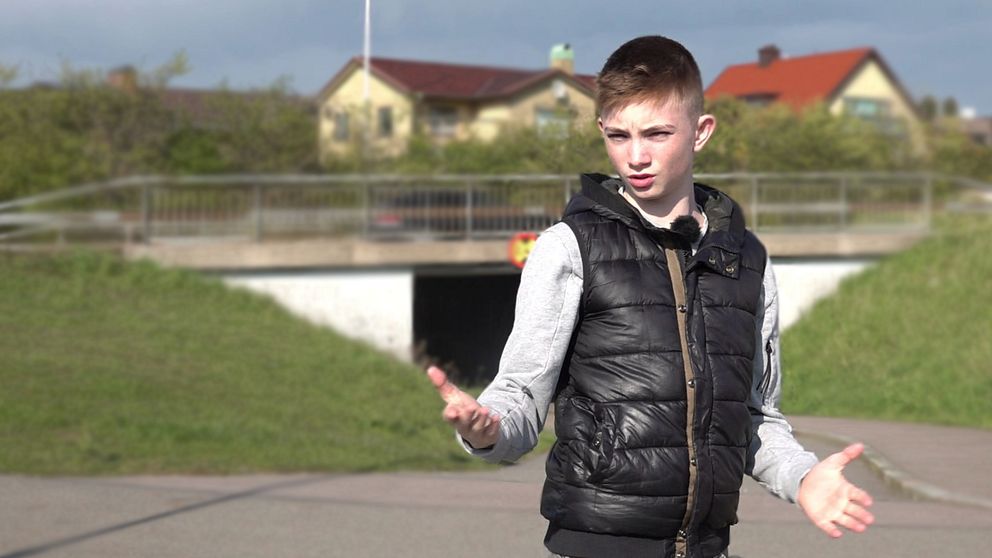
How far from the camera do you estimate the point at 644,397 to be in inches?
106

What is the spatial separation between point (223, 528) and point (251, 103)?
9.97 metres

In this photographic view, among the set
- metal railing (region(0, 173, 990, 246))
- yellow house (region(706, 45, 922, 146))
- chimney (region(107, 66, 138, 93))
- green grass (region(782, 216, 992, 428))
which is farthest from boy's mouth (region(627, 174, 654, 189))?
chimney (region(107, 66, 138, 93))

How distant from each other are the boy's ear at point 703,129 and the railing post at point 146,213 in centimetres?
1329

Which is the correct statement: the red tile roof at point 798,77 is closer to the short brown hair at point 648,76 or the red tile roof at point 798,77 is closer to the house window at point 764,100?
the house window at point 764,100

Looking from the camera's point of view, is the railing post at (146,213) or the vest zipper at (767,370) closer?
the vest zipper at (767,370)

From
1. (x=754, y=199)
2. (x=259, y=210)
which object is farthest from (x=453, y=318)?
(x=754, y=199)

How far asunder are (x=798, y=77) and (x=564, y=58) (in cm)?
545

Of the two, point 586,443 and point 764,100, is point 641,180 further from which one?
point 764,100

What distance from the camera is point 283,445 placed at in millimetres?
10688

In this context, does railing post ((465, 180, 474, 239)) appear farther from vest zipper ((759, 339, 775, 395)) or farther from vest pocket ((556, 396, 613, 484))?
vest pocket ((556, 396, 613, 484))

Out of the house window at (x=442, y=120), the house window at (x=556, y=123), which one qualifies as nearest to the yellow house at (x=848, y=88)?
the house window at (x=556, y=123)

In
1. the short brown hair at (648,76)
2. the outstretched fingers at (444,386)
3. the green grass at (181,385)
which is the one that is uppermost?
the short brown hair at (648,76)

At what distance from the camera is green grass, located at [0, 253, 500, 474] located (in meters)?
10.3

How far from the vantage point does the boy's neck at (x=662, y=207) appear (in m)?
2.78
